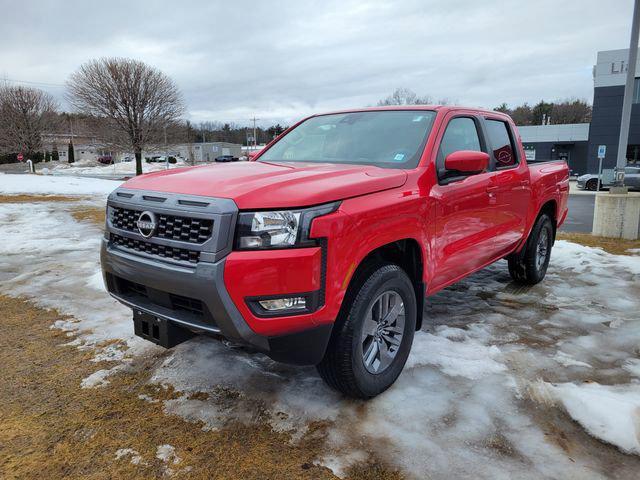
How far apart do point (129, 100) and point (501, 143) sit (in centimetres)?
3524

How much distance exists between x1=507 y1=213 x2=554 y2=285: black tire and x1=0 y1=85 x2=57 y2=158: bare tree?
5362 centimetres

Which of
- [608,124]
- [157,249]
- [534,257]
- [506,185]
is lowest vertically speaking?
[534,257]

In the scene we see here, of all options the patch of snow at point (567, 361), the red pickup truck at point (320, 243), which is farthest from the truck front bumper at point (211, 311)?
the patch of snow at point (567, 361)

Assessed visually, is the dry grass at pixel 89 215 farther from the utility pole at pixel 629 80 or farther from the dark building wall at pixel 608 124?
the dark building wall at pixel 608 124

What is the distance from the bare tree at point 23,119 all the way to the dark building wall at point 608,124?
51.9 m

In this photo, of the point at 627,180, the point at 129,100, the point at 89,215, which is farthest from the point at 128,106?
the point at 627,180

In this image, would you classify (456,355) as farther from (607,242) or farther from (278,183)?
(607,242)

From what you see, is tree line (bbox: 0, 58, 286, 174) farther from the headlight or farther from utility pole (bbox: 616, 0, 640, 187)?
the headlight

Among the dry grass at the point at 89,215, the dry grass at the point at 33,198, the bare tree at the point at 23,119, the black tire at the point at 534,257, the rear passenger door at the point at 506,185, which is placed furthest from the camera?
the bare tree at the point at 23,119

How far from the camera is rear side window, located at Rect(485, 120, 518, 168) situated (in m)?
4.39

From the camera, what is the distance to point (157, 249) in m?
2.61

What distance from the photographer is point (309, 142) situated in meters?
3.99

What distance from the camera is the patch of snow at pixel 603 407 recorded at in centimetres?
254

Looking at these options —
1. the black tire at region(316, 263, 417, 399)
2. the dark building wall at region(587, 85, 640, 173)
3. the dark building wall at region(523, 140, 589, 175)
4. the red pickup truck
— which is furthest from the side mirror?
the dark building wall at region(523, 140, 589, 175)
